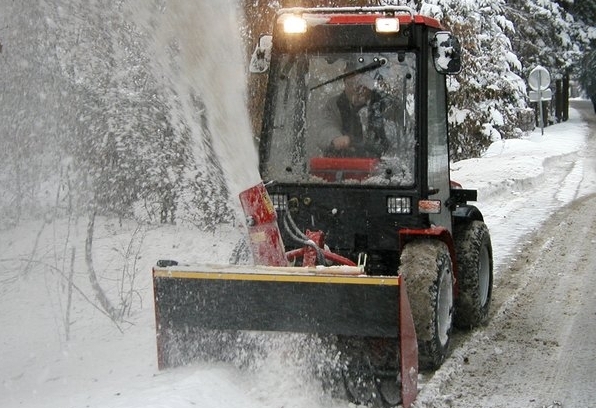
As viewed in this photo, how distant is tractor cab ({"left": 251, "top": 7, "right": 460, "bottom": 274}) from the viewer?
18.5ft

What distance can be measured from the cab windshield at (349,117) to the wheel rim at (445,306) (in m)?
0.73

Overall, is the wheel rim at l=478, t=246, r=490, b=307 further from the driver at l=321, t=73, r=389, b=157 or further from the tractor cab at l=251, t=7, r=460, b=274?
the driver at l=321, t=73, r=389, b=157

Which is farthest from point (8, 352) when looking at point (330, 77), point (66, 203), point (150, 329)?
point (330, 77)

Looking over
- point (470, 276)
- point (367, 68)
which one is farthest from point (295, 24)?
point (470, 276)

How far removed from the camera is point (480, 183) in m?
15.3

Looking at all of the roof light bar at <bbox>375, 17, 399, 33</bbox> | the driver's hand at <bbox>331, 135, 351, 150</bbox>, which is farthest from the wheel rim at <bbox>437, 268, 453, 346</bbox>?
the roof light bar at <bbox>375, 17, 399, 33</bbox>

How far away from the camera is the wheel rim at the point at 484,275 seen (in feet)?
22.5

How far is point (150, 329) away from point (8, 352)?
5.19 feet

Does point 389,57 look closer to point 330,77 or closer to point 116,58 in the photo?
point 330,77

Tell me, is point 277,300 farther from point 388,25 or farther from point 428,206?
point 388,25

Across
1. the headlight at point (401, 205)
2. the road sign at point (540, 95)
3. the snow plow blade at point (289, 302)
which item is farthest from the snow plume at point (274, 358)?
the road sign at point (540, 95)

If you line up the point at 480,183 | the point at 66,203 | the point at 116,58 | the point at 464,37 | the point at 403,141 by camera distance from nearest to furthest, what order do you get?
1. the point at 403,141
2. the point at 116,58
3. the point at 66,203
4. the point at 480,183
5. the point at 464,37

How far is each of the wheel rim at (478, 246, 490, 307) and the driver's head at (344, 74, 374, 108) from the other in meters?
1.94

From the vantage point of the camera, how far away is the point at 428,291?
17.2 ft
